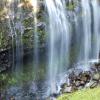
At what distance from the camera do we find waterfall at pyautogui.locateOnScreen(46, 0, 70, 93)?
11.4 meters

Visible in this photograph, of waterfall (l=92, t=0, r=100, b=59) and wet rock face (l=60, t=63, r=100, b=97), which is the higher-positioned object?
waterfall (l=92, t=0, r=100, b=59)

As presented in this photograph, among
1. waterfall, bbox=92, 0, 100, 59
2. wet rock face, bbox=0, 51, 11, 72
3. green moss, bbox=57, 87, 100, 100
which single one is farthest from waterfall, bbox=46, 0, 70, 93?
green moss, bbox=57, 87, 100, 100

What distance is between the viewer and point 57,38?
11.6m

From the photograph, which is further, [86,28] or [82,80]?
[86,28]

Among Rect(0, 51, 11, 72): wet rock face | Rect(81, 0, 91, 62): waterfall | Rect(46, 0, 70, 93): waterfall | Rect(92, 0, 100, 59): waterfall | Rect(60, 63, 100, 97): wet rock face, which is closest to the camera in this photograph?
Rect(60, 63, 100, 97): wet rock face

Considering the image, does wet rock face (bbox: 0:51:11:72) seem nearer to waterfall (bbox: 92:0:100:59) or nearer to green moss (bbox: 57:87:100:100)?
waterfall (bbox: 92:0:100:59)

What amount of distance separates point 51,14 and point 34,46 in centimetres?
117

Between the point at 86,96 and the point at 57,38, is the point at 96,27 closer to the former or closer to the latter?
the point at 57,38

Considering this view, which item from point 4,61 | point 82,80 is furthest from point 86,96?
point 4,61

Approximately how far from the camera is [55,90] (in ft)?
33.4

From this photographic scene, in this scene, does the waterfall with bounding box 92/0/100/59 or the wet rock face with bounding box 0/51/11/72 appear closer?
the wet rock face with bounding box 0/51/11/72

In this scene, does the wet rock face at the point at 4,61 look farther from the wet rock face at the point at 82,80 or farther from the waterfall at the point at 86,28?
the waterfall at the point at 86,28

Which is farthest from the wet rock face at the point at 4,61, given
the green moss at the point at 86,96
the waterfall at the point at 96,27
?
the green moss at the point at 86,96

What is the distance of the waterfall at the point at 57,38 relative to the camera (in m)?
11.4
